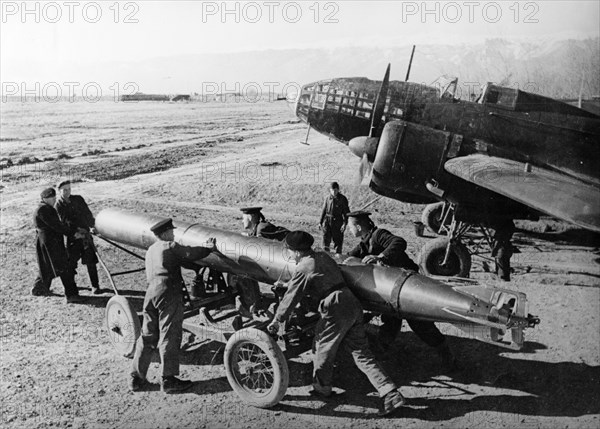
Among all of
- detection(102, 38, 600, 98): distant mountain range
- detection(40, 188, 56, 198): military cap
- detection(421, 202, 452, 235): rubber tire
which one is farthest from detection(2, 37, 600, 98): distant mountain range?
detection(40, 188, 56, 198): military cap

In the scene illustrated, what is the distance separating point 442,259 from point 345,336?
4.89 meters

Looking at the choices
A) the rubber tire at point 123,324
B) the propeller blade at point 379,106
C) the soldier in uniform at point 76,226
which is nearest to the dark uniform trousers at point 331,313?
the rubber tire at point 123,324

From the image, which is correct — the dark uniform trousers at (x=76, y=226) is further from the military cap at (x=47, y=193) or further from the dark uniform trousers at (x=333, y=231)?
the dark uniform trousers at (x=333, y=231)

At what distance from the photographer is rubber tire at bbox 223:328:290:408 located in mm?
5301

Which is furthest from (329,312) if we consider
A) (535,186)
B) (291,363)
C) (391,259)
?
(535,186)

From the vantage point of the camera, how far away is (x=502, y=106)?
979 cm

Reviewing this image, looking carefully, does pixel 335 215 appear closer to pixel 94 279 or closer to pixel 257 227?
pixel 257 227

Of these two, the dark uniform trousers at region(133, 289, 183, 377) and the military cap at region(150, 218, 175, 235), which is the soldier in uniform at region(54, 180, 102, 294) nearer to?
the military cap at region(150, 218, 175, 235)

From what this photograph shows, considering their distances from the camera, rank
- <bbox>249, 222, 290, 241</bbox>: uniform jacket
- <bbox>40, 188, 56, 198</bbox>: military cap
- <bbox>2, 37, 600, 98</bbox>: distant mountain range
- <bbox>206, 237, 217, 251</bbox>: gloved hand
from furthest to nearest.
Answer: <bbox>2, 37, 600, 98</bbox>: distant mountain range → <bbox>40, 188, 56, 198</bbox>: military cap → <bbox>249, 222, 290, 241</bbox>: uniform jacket → <bbox>206, 237, 217, 251</bbox>: gloved hand

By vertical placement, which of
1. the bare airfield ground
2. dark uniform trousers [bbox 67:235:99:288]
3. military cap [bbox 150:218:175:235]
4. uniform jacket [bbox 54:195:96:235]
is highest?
military cap [bbox 150:218:175:235]

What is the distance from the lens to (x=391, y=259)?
6207 mm

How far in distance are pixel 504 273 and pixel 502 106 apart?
317 centimetres

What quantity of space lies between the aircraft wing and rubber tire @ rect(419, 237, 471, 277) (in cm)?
147

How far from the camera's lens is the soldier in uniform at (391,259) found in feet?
20.3
